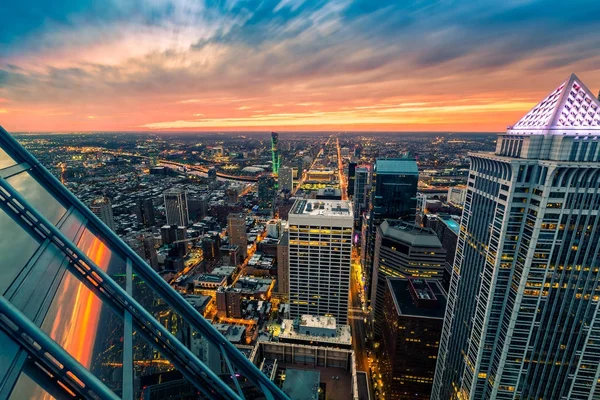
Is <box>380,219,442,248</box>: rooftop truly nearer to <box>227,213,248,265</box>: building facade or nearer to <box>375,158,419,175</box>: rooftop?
<box>375,158,419,175</box>: rooftop

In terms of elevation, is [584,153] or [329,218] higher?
[584,153]

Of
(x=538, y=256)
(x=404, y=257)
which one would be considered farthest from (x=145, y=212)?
(x=538, y=256)

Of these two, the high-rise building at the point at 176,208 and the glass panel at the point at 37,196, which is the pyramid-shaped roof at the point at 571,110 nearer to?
→ the glass panel at the point at 37,196

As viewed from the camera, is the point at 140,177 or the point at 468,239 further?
the point at 140,177

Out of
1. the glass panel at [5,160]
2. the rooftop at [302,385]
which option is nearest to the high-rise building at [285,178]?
the rooftop at [302,385]

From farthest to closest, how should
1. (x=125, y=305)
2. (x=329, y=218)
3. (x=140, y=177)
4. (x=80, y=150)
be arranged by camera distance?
(x=140, y=177) → (x=80, y=150) → (x=329, y=218) → (x=125, y=305)

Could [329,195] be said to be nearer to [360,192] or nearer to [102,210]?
[360,192]

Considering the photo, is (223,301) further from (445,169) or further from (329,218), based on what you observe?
(445,169)

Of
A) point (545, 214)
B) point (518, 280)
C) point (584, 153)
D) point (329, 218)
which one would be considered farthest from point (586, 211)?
point (329, 218)
